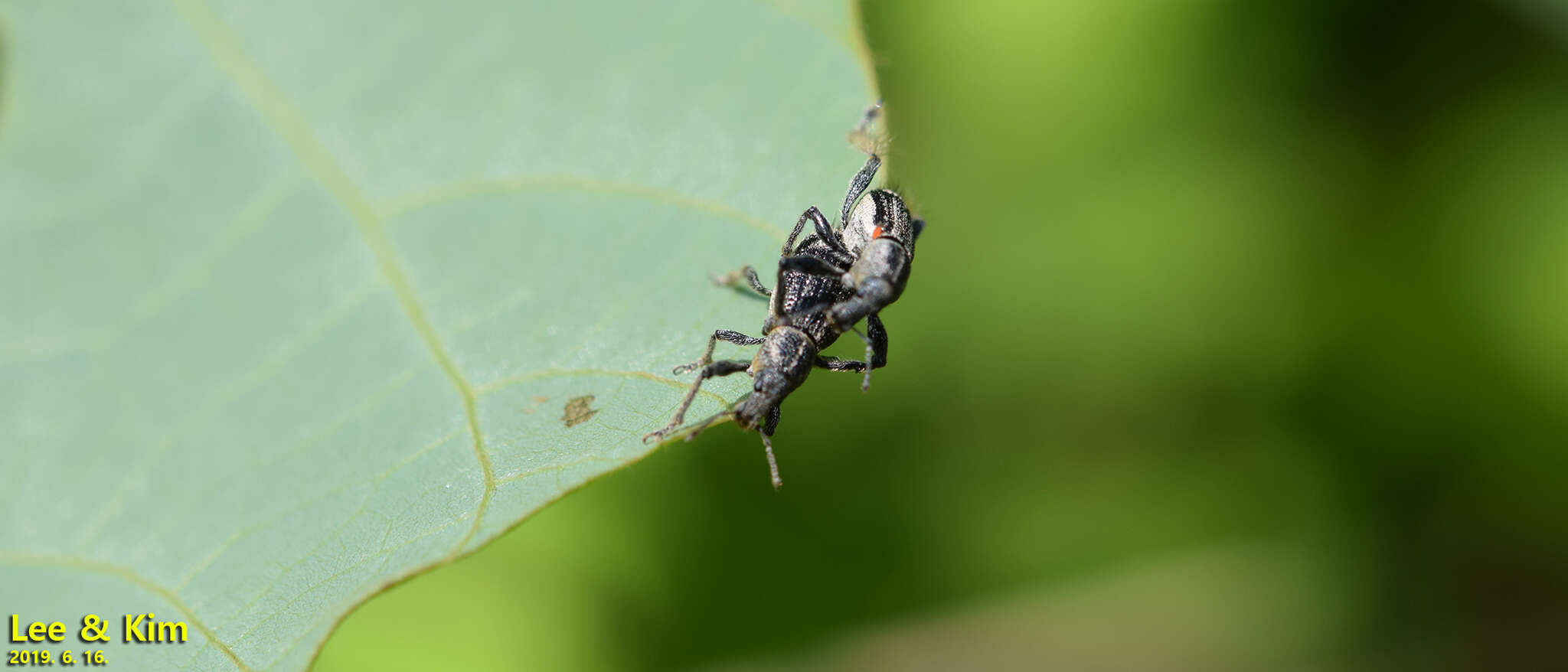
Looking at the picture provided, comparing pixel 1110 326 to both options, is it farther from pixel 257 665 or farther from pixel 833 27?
pixel 257 665

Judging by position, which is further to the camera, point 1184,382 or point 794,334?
point 1184,382

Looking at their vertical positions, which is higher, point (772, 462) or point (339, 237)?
point (339, 237)

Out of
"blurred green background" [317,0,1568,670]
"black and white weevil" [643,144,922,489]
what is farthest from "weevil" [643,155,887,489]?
"blurred green background" [317,0,1568,670]

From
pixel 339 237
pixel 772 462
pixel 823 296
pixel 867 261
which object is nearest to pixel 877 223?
pixel 867 261

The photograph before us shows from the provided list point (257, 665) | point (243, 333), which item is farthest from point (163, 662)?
point (243, 333)

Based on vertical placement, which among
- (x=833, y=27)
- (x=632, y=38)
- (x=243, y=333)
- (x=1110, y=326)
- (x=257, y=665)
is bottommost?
(x=257, y=665)

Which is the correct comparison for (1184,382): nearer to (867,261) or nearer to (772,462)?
(867,261)

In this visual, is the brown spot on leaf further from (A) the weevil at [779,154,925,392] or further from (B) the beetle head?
(B) the beetle head
